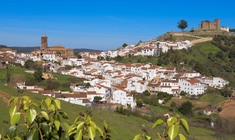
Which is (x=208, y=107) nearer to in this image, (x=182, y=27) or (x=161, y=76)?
(x=161, y=76)

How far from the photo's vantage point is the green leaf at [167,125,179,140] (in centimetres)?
184

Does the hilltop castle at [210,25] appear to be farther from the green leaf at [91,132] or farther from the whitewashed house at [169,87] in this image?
the green leaf at [91,132]

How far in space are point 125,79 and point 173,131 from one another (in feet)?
160

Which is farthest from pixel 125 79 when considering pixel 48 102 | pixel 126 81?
pixel 48 102

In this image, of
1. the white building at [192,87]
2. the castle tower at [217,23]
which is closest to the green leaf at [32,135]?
the white building at [192,87]

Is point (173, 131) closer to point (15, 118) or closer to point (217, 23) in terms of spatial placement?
point (15, 118)

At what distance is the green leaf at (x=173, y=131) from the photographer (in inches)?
72.6

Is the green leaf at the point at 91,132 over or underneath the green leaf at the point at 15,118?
underneath

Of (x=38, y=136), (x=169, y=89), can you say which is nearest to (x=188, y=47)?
(x=169, y=89)

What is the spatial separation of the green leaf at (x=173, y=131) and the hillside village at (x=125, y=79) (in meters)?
32.1

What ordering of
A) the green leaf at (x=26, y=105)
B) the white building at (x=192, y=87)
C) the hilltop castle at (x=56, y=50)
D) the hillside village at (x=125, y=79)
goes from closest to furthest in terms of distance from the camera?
the green leaf at (x=26, y=105) < the hillside village at (x=125, y=79) < the white building at (x=192, y=87) < the hilltop castle at (x=56, y=50)

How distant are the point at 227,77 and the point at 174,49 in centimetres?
1427

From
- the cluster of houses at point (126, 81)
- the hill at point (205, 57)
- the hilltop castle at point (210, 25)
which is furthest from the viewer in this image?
the hilltop castle at point (210, 25)

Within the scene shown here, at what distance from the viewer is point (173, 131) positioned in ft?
6.06
